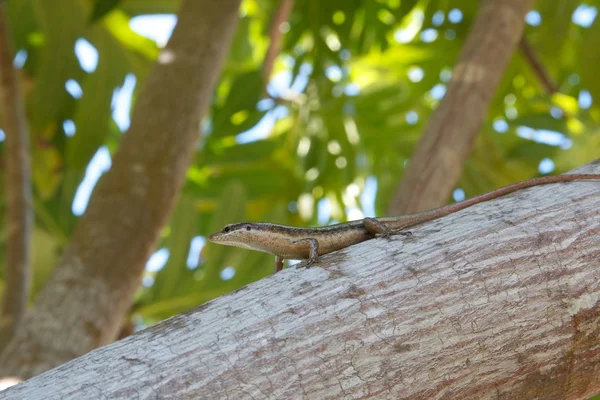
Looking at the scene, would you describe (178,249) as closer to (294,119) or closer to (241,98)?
(241,98)

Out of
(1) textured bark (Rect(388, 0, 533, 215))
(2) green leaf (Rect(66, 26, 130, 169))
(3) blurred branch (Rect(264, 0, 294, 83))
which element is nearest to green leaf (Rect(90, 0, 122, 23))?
(2) green leaf (Rect(66, 26, 130, 169))


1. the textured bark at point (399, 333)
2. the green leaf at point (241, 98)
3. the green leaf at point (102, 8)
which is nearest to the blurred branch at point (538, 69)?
the green leaf at point (241, 98)

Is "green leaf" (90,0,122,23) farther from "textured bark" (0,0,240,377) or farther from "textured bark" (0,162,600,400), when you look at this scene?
"textured bark" (0,162,600,400)

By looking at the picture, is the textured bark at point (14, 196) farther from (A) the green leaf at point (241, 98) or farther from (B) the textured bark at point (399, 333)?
(B) the textured bark at point (399, 333)

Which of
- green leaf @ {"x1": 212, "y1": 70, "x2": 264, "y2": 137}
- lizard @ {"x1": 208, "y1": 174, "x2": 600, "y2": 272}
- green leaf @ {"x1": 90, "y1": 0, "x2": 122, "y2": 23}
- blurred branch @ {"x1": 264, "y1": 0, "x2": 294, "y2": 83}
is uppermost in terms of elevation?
blurred branch @ {"x1": 264, "y1": 0, "x2": 294, "y2": 83}

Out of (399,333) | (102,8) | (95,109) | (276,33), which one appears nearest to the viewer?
(399,333)

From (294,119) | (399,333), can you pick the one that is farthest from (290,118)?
(399,333)

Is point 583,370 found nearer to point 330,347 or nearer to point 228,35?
point 330,347
